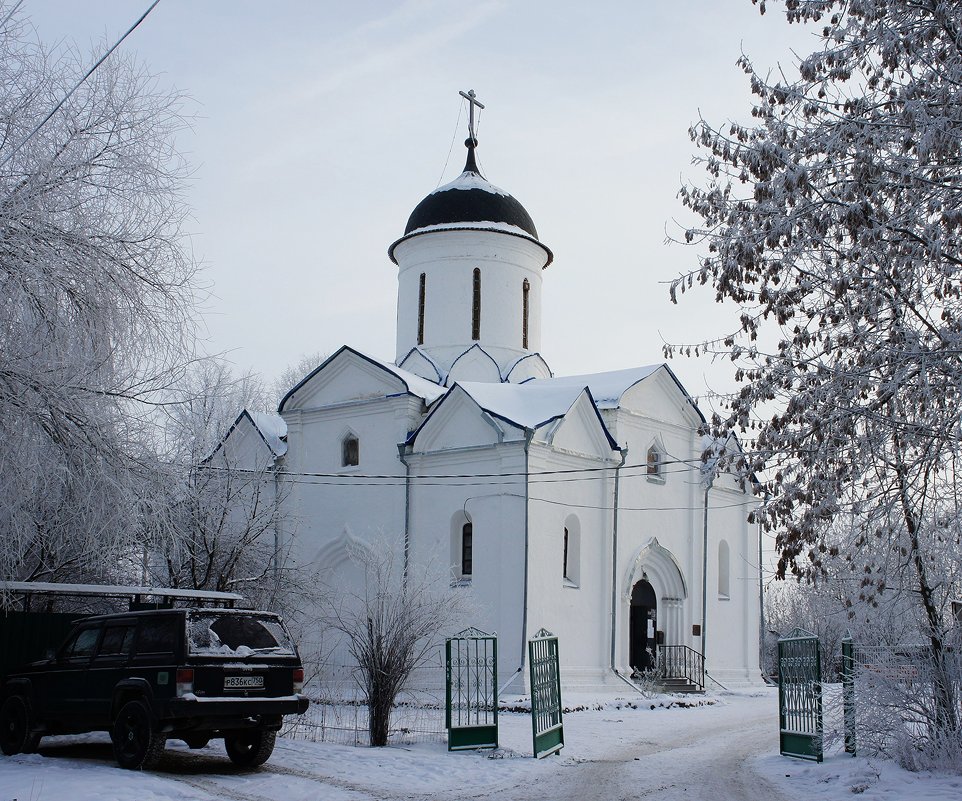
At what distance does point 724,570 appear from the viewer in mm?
28266

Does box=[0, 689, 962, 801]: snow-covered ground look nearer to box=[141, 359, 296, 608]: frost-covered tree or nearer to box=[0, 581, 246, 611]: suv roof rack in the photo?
box=[0, 581, 246, 611]: suv roof rack

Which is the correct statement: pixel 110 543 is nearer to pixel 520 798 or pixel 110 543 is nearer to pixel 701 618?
pixel 520 798

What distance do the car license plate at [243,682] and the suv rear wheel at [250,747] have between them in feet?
2.34

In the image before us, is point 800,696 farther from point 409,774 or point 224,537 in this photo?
point 224,537

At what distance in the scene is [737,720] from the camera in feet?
62.3

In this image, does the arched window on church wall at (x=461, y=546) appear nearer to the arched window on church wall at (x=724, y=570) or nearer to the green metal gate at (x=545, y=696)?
the arched window on church wall at (x=724, y=570)

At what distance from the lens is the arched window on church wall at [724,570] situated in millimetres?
28000

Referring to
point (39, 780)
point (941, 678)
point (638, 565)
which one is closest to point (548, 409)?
point (638, 565)

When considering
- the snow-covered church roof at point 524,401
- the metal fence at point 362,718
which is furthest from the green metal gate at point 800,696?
the snow-covered church roof at point 524,401

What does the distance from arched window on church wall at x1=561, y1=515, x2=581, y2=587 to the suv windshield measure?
12.7 meters

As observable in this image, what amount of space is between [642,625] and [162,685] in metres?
17.4

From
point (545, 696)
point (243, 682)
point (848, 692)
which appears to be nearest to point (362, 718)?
point (545, 696)

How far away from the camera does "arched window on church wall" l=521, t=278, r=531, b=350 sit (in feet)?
93.5

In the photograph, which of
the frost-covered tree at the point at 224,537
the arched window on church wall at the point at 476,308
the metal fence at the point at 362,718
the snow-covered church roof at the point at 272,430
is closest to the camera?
the metal fence at the point at 362,718
